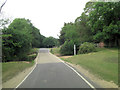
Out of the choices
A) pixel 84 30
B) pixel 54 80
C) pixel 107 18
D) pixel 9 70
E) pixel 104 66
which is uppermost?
pixel 107 18

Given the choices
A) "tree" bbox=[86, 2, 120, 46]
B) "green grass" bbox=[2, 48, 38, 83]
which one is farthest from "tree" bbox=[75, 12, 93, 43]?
"green grass" bbox=[2, 48, 38, 83]

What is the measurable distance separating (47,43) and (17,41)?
254 feet

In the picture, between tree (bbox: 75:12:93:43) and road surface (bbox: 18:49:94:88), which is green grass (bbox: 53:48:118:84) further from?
tree (bbox: 75:12:93:43)

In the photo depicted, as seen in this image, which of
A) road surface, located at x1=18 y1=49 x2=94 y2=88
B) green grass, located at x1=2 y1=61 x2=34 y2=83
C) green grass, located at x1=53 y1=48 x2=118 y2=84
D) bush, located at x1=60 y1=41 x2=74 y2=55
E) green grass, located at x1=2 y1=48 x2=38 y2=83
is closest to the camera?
road surface, located at x1=18 y1=49 x2=94 y2=88

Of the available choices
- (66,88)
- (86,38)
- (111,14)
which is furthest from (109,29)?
(66,88)

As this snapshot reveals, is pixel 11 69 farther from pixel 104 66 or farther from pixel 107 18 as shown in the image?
pixel 107 18

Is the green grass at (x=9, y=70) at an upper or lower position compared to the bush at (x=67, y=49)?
lower

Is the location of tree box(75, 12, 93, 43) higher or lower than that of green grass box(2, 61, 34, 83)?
higher

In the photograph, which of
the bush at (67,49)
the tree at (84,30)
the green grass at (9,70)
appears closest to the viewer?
the green grass at (9,70)

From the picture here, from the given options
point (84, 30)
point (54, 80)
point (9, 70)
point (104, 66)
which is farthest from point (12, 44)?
point (84, 30)

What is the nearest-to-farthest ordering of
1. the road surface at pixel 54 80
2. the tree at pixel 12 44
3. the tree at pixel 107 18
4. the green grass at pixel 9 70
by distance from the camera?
the road surface at pixel 54 80 → the green grass at pixel 9 70 → the tree at pixel 12 44 → the tree at pixel 107 18

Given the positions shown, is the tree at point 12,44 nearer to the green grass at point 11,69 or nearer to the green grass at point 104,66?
the green grass at point 11,69

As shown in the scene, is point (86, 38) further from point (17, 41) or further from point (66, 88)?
point (66, 88)

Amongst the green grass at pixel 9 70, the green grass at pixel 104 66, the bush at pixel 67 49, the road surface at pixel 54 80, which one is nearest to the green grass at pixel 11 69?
the green grass at pixel 9 70
